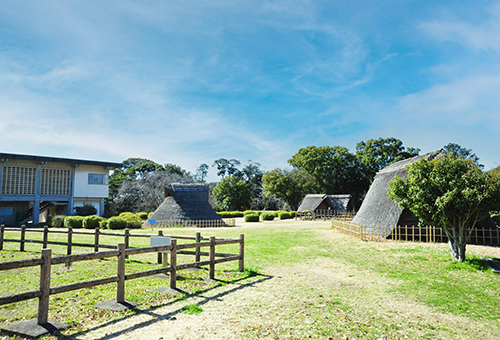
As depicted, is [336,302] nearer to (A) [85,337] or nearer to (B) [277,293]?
(B) [277,293]

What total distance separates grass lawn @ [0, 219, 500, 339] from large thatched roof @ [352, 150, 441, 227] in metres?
6.87

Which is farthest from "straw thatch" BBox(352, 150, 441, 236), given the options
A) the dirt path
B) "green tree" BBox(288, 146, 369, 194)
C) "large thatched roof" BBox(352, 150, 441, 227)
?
"green tree" BBox(288, 146, 369, 194)

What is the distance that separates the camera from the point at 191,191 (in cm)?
3250

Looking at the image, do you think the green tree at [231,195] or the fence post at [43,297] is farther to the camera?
the green tree at [231,195]

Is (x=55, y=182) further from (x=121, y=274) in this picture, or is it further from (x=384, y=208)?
(x=121, y=274)

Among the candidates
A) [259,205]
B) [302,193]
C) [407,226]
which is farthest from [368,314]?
[259,205]

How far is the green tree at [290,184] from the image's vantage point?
54844 millimetres

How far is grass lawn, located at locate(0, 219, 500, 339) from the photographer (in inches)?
210

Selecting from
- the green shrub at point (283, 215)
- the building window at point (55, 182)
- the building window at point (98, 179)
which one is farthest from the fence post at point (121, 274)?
the green shrub at point (283, 215)

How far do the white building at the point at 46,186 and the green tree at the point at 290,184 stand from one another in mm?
26181

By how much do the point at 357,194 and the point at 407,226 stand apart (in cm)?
4551

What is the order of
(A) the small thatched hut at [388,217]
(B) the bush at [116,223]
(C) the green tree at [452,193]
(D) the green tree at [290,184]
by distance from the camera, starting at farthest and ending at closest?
(D) the green tree at [290,184], (B) the bush at [116,223], (A) the small thatched hut at [388,217], (C) the green tree at [452,193]

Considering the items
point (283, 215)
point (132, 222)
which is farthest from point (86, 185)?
point (283, 215)

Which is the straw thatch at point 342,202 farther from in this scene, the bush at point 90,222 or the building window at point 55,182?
the building window at point 55,182
